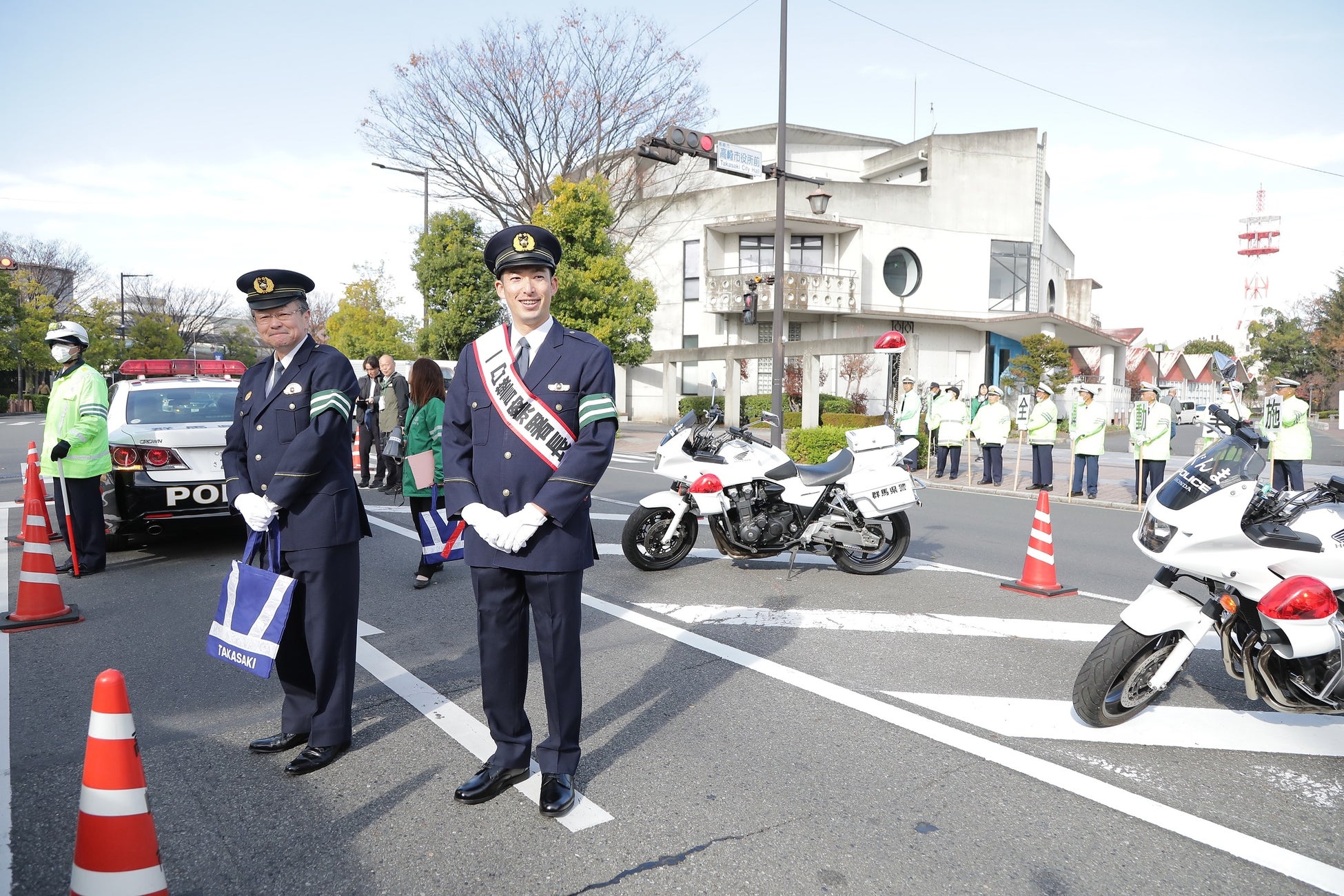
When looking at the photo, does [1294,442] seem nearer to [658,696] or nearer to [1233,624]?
[1233,624]

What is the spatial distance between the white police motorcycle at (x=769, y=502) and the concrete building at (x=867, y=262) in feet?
82.6

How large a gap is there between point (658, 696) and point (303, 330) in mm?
2431

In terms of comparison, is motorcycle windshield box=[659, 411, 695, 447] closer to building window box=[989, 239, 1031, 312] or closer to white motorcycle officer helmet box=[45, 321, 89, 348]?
white motorcycle officer helmet box=[45, 321, 89, 348]

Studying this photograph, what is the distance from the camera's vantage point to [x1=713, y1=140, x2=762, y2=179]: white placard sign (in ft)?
46.4

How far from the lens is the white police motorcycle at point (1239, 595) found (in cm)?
356

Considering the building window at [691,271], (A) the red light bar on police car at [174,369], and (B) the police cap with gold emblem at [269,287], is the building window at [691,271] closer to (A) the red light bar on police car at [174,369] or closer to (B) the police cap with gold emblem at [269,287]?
(A) the red light bar on police car at [174,369]

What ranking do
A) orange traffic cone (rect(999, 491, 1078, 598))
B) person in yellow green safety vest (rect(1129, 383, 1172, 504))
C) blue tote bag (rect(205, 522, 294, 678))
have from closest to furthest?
blue tote bag (rect(205, 522, 294, 678)) < orange traffic cone (rect(999, 491, 1078, 598)) < person in yellow green safety vest (rect(1129, 383, 1172, 504))

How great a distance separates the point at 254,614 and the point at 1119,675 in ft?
12.1

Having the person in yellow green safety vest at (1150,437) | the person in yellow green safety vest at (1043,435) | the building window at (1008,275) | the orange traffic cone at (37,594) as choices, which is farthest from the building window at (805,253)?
the orange traffic cone at (37,594)

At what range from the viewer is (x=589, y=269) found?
24.7 m

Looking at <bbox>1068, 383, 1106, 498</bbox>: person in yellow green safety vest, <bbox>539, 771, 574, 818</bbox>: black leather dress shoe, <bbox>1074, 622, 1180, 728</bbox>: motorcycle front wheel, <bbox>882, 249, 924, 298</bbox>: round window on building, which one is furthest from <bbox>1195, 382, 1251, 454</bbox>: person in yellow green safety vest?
<bbox>882, 249, 924, 298</bbox>: round window on building

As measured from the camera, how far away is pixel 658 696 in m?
4.45

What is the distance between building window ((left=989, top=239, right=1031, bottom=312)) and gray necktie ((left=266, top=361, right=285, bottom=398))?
123 ft

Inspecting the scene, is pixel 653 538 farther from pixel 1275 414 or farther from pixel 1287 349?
pixel 1287 349
